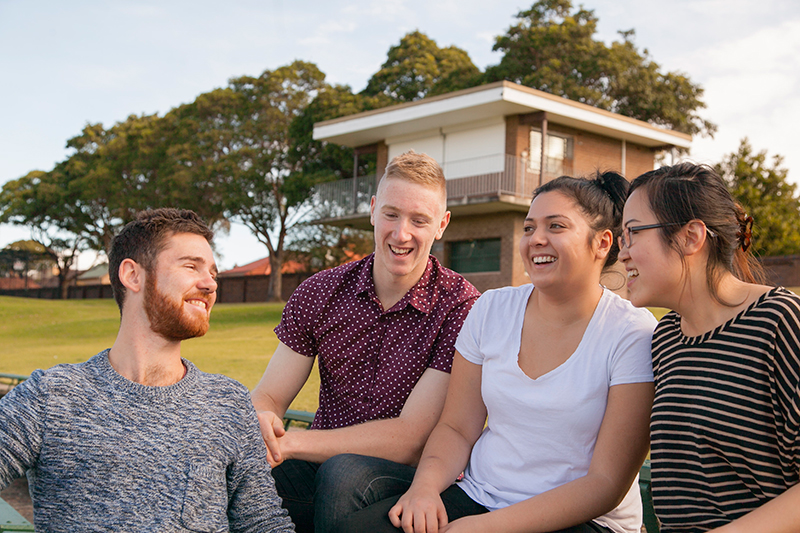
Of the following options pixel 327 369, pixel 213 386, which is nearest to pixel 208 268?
pixel 213 386

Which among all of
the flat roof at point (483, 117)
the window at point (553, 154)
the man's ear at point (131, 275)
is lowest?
the man's ear at point (131, 275)

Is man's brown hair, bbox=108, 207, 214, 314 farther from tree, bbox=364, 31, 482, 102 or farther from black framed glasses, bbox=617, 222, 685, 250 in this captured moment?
tree, bbox=364, 31, 482, 102

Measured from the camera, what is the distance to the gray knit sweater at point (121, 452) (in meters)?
2.03

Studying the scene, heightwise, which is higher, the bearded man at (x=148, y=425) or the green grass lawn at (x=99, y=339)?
the bearded man at (x=148, y=425)

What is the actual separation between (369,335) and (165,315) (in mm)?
1196

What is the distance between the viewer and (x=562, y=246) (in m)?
2.64

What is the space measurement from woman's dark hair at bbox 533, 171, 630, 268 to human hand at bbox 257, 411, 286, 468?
1388 millimetres

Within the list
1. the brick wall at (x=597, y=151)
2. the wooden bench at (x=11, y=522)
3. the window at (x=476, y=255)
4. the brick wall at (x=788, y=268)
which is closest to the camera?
the wooden bench at (x=11, y=522)

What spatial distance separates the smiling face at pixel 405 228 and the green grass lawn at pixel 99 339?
192 inches

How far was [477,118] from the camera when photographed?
24.0m

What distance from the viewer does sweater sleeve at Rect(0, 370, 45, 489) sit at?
1952 millimetres

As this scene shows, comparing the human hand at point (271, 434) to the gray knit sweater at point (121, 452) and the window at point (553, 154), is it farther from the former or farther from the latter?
the window at point (553, 154)

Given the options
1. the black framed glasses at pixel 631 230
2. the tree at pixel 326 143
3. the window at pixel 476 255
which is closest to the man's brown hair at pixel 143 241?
the black framed glasses at pixel 631 230

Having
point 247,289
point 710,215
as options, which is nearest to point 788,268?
point 710,215
